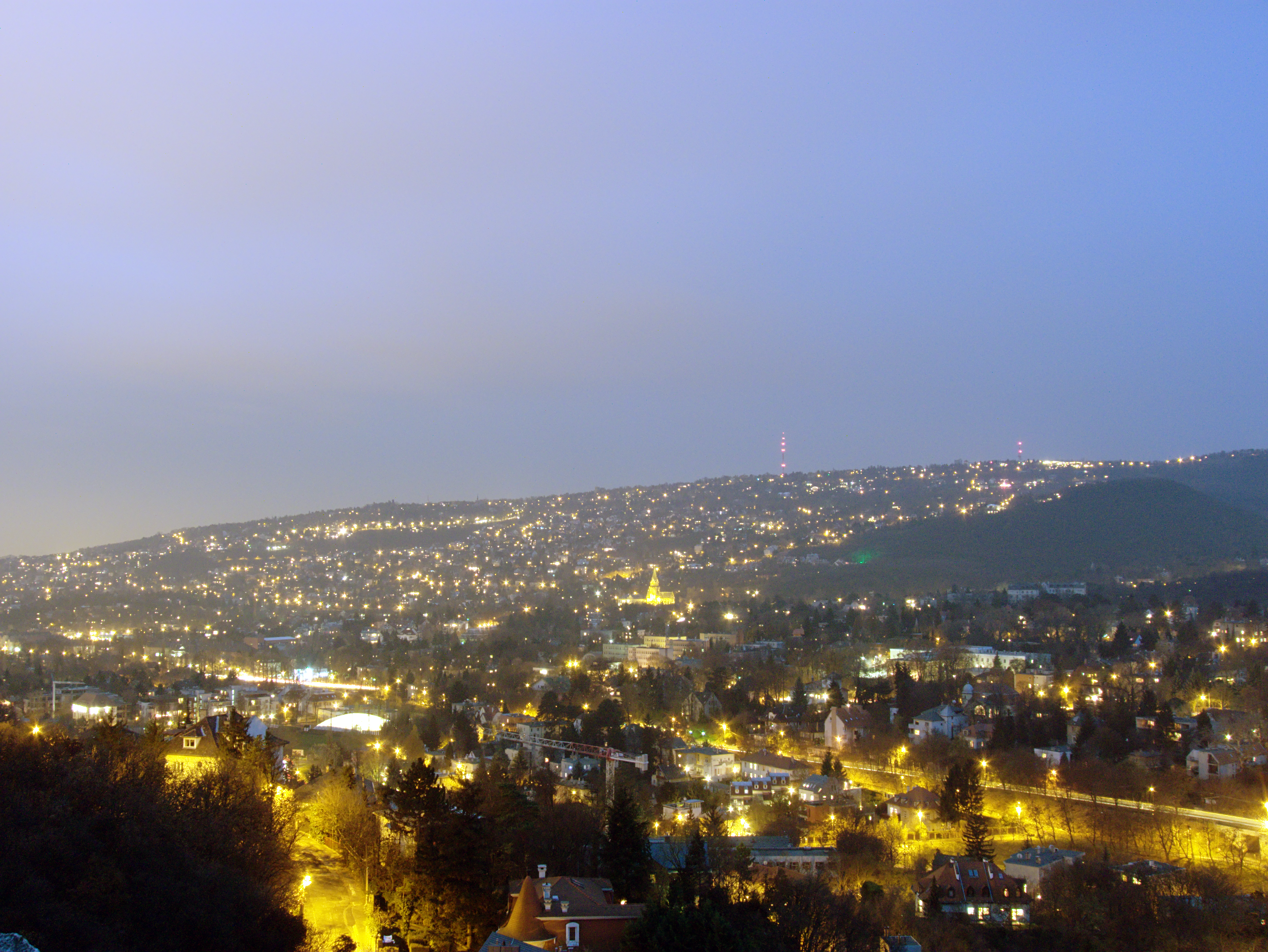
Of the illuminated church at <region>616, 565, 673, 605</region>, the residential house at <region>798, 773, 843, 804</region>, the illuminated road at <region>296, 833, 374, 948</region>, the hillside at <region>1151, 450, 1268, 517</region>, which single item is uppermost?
the hillside at <region>1151, 450, 1268, 517</region>

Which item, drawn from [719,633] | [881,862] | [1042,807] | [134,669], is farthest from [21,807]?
[719,633]

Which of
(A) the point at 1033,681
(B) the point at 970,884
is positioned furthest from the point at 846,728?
(B) the point at 970,884

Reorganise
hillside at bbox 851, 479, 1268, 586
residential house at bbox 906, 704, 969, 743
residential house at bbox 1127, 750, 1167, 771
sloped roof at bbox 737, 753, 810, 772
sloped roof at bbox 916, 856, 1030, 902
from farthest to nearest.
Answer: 1. hillside at bbox 851, 479, 1268, 586
2. residential house at bbox 906, 704, 969, 743
3. sloped roof at bbox 737, 753, 810, 772
4. residential house at bbox 1127, 750, 1167, 771
5. sloped roof at bbox 916, 856, 1030, 902

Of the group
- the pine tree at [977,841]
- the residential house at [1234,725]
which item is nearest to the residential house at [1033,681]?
the residential house at [1234,725]

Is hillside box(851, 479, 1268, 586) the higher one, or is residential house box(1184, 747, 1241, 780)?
hillside box(851, 479, 1268, 586)

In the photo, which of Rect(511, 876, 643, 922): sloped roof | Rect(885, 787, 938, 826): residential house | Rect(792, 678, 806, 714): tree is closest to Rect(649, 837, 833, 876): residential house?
Rect(885, 787, 938, 826): residential house

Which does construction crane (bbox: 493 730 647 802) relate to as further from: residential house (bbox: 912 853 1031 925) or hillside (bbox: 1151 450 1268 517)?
hillside (bbox: 1151 450 1268 517)

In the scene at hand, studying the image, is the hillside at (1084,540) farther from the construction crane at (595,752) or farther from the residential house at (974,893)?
the residential house at (974,893)
